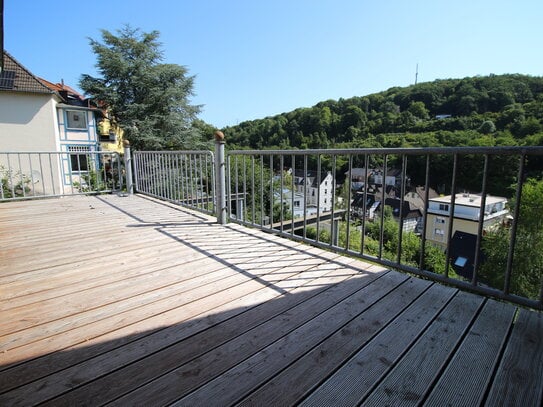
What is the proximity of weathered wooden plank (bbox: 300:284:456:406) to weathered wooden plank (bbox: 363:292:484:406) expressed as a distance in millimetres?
29

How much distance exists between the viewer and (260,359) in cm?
115

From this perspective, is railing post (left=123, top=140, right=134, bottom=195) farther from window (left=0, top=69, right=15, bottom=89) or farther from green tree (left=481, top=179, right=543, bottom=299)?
window (left=0, top=69, right=15, bottom=89)

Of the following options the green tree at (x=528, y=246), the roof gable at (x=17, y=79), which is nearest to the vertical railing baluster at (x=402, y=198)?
the green tree at (x=528, y=246)

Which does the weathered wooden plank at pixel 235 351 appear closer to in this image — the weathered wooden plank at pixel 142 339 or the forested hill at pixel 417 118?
the weathered wooden plank at pixel 142 339

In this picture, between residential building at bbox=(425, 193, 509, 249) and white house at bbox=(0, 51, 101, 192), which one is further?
white house at bbox=(0, 51, 101, 192)

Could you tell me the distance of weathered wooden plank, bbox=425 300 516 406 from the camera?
3.19ft

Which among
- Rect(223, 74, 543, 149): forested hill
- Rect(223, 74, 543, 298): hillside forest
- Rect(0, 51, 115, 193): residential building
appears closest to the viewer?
Rect(223, 74, 543, 298): hillside forest

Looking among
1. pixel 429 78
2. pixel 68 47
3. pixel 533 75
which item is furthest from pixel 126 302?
pixel 429 78

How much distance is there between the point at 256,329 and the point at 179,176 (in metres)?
3.69

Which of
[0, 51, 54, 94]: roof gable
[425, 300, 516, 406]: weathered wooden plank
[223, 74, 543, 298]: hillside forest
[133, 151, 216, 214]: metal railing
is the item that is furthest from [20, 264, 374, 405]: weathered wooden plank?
[0, 51, 54, 94]: roof gable

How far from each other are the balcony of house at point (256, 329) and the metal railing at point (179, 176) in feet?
5.23

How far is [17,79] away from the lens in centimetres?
1580

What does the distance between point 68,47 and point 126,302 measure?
19.2 meters

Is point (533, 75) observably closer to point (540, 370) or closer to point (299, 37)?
point (299, 37)
